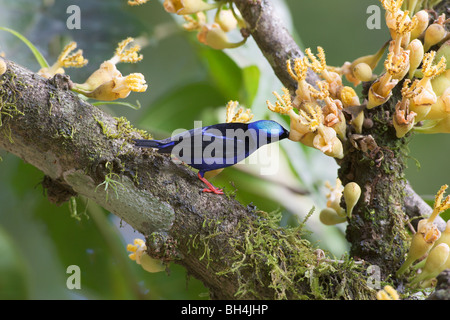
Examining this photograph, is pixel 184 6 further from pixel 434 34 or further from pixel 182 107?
pixel 182 107

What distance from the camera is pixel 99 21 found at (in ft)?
7.75

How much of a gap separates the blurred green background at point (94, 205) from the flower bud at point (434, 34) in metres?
0.67

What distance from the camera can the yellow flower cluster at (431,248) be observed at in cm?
91

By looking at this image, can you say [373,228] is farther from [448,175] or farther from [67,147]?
[448,175]

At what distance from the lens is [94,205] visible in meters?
1.80

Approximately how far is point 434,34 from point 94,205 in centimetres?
123

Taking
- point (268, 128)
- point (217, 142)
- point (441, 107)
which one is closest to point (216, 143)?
point (217, 142)

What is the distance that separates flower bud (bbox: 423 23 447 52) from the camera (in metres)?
1.05

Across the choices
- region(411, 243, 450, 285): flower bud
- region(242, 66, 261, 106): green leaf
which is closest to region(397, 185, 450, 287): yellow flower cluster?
region(411, 243, 450, 285): flower bud

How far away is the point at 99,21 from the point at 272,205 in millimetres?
1235

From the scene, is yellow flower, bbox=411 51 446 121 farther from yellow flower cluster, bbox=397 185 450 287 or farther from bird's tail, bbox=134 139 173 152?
bird's tail, bbox=134 139 173 152

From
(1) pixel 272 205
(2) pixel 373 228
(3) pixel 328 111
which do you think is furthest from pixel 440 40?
(1) pixel 272 205

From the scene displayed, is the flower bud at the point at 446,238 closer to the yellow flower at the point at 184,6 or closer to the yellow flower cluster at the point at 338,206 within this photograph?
the yellow flower cluster at the point at 338,206

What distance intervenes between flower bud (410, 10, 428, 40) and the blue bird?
0.36m
